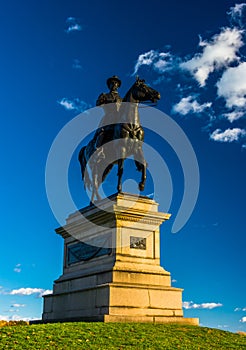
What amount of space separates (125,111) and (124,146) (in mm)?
1351

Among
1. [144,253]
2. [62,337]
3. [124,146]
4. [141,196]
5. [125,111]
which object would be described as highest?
[125,111]

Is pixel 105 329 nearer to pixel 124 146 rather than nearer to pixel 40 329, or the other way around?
pixel 40 329

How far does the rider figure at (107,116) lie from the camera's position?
19.0 m

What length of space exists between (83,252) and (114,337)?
18.9ft

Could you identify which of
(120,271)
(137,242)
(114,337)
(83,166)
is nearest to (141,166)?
(137,242)

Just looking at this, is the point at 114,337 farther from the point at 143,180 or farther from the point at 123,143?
the point at 123,143

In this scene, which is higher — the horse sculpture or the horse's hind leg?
the horse sculpture

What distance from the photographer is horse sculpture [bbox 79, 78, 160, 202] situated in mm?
18094

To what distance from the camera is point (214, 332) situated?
50.1 feet

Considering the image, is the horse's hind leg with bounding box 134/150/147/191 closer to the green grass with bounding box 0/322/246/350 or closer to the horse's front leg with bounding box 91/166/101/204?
the horse's front leg with bounding box 91/166/101/204

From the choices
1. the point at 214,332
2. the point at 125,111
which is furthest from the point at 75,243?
the point at 214,332

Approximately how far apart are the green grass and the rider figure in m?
7.03

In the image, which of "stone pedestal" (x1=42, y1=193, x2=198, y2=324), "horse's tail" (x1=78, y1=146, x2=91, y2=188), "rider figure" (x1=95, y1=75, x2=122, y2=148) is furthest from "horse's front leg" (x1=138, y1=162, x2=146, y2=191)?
"horse's tail" (x1=78, y1=146, x2=91, y2=188)

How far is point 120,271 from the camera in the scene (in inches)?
632
